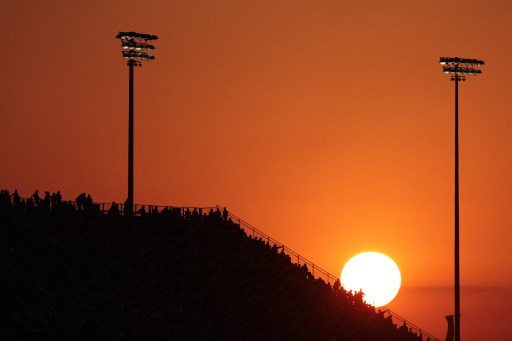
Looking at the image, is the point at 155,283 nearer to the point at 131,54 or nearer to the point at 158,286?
the point at 158,286

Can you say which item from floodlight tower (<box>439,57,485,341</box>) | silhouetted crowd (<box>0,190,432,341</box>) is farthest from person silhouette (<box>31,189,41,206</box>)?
floodlight tower (<box>439,57,485,341</box>)

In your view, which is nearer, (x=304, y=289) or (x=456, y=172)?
(x=304, y=289)

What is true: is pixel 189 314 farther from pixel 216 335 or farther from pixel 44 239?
pixel 44 239

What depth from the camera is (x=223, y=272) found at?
3086 inches

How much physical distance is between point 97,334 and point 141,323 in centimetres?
321

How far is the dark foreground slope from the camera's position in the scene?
68.7m

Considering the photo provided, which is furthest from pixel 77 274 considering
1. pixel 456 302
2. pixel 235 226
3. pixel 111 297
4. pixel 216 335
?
pixel 456 302

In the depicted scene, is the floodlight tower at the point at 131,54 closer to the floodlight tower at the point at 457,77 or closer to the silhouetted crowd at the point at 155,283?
the silhouetted crowd at the point at 155,283

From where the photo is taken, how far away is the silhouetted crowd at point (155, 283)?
68.9 meters

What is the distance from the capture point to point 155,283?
74.7 m

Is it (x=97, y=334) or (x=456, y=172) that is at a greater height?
(x=456, y=172)

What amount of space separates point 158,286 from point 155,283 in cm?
23

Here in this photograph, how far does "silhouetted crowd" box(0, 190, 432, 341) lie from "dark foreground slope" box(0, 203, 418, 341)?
0.07m

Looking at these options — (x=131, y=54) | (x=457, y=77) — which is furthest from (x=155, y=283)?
(x=457, y=77)
